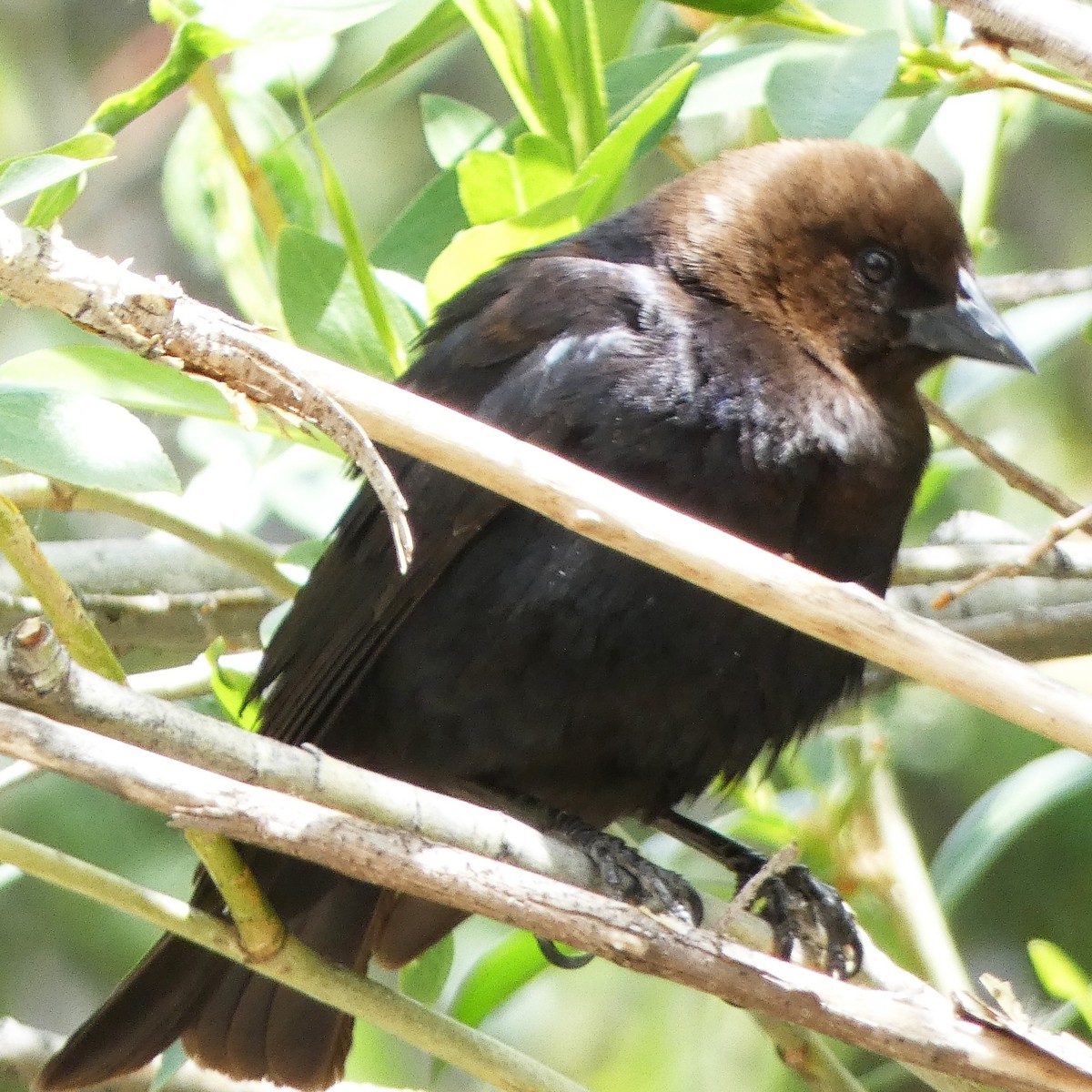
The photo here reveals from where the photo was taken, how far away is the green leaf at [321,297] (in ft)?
7.86

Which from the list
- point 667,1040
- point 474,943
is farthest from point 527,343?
point 667,1040

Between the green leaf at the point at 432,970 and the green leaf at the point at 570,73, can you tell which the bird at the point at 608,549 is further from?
the green leaf at the point at 570,73

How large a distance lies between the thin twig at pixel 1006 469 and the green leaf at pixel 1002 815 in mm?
509

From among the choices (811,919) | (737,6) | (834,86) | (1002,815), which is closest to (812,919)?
(811,919)

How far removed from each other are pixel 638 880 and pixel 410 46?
3.79 ft

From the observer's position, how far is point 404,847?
1649mm

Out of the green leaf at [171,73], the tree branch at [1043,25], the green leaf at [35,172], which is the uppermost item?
the tree branch at [1043,25]

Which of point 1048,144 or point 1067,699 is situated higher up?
point 1067,699

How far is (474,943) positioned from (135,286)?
7.36ft

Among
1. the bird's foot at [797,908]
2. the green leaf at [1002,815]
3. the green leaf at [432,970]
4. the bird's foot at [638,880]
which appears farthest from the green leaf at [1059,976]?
the green leaf at [432,970]

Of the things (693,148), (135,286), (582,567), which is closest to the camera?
(135,286)

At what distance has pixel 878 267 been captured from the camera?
2596 mm

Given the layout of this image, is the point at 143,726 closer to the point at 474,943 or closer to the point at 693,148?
A: the point at 474,943

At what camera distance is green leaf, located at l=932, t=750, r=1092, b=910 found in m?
2.72
